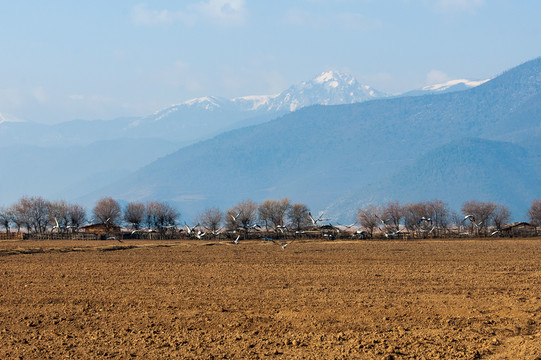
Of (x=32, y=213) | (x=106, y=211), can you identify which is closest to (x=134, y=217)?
(x=106, y=211)

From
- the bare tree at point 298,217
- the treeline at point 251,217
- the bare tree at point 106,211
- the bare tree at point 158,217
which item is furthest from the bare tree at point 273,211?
the bare tree at point 106,211

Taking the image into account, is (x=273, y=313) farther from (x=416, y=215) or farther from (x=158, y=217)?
(x=158, y=217)

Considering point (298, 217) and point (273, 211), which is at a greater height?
point (273, 211)

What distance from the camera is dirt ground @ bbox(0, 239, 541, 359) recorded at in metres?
19.4

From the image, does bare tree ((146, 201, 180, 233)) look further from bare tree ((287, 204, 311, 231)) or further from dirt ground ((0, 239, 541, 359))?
dirt ground ((0, 239, 541, 359))

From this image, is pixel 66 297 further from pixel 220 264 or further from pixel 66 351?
pixel 220 264

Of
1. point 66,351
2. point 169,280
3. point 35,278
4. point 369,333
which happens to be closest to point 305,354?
point 369,333

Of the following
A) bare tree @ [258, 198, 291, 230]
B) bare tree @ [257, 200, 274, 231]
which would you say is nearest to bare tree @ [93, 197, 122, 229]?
bare tree @ [257, 200, 274, 231]

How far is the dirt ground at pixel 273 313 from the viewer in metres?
19.4

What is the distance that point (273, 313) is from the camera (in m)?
24.6

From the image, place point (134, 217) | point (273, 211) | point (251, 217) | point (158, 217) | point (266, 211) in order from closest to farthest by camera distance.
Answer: point (251, 217), point (273, 211), point (266, 211), point (134, 217), point (158, 217)

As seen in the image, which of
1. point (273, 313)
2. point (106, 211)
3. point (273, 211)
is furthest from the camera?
point (106, 211)

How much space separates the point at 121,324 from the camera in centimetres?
2288

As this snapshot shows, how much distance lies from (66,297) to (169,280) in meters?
7.02
